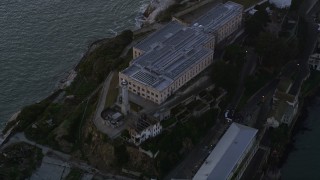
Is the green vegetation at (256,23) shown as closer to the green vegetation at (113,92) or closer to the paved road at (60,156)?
the green vegetation at (113,92)

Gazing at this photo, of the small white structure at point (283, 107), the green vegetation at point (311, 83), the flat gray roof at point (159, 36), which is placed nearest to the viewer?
the small white structure at point (283, 107)

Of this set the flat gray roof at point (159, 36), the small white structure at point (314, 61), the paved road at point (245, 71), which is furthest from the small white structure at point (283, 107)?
the flat gray roof at point (159, 36)

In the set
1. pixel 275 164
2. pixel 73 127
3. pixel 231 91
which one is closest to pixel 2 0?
pixel 73 127

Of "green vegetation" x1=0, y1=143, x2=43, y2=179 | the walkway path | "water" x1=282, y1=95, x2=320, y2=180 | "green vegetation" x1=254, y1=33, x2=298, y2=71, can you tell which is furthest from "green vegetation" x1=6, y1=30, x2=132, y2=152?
"water" x1=282, y1=95, x2=320, y2=180

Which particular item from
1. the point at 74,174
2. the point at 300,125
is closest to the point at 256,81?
the point at 300,125

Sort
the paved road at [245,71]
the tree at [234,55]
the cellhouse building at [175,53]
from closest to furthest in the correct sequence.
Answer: the cellhouse building at [175,53]
the paved road at [245,71]
the tree at [234,55]

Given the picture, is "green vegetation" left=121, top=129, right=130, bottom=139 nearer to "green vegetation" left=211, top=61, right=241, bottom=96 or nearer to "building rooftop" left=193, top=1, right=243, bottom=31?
"green vegetation" left=211, top=61, right=241, bottom=96
